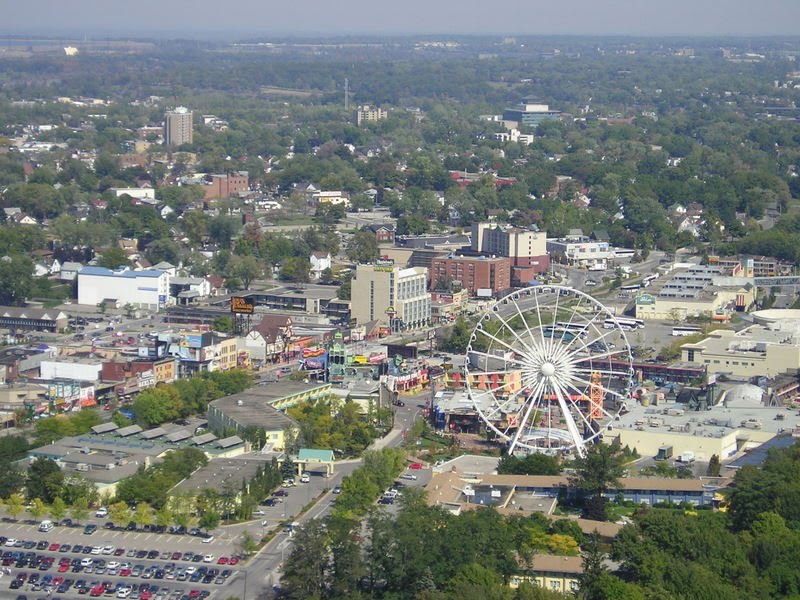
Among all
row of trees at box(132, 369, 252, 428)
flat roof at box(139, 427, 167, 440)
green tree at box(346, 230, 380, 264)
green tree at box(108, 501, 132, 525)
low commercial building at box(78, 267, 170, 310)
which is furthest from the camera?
green tree at box(346, 230, 380, 264)

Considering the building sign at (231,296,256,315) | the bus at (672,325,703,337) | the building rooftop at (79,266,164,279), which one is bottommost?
the bus at (672,325,703,337)

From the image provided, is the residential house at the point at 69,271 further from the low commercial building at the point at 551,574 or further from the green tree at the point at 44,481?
the low commercial building at the point at 551,574

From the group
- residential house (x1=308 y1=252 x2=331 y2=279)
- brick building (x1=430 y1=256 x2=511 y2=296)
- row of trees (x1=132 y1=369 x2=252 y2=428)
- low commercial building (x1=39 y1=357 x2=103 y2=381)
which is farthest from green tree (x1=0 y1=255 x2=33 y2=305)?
row of trees (x1=132 y1=369 x2=252 y2=428)

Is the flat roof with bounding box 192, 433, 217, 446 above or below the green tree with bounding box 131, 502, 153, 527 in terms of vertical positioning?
below

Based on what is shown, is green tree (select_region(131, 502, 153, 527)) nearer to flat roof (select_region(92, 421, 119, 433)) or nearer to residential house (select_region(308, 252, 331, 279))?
flat roof (select_region(92, 421, 119, 433))

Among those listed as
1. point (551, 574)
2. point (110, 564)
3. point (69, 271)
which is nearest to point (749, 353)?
point (551, 574)

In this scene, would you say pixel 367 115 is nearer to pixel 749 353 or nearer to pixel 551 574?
pixel 749 353
